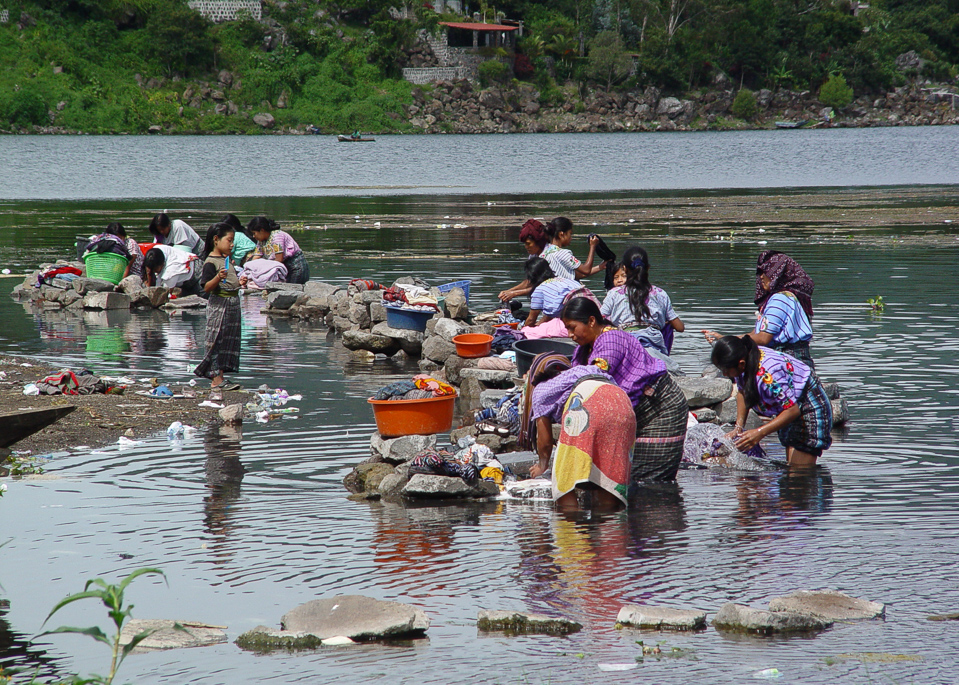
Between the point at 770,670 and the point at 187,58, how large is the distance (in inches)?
3955

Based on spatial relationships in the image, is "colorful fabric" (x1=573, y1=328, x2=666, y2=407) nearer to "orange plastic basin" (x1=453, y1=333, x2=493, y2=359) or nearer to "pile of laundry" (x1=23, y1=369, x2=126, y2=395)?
"orange plastic basin" (x1=453, y1=333, x2=493, y2=359)

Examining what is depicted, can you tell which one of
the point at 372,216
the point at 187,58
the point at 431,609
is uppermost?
the point at 187,58

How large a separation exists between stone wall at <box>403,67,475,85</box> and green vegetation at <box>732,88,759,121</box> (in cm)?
2823

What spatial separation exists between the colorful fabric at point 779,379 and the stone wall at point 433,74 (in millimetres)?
98496

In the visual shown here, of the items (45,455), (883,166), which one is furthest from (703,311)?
(883,166)

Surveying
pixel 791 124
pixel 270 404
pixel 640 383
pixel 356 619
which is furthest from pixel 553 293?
pixel 791 124

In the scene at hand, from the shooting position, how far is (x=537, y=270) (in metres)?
11.3

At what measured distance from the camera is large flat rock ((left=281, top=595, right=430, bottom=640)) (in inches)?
195

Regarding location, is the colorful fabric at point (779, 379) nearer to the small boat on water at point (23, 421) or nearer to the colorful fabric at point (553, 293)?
the colorful fabric at point (553, 293)

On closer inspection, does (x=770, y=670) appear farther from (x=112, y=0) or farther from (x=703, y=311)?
(x=112, y=0)

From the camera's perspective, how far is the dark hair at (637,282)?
922 centimetres

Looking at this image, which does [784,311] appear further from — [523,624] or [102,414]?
[102,414]

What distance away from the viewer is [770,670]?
4.45 meters

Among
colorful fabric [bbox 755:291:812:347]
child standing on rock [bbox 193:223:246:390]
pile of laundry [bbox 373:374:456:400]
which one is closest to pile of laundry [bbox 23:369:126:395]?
child standing on rock [bbox 193:223:246:390]
